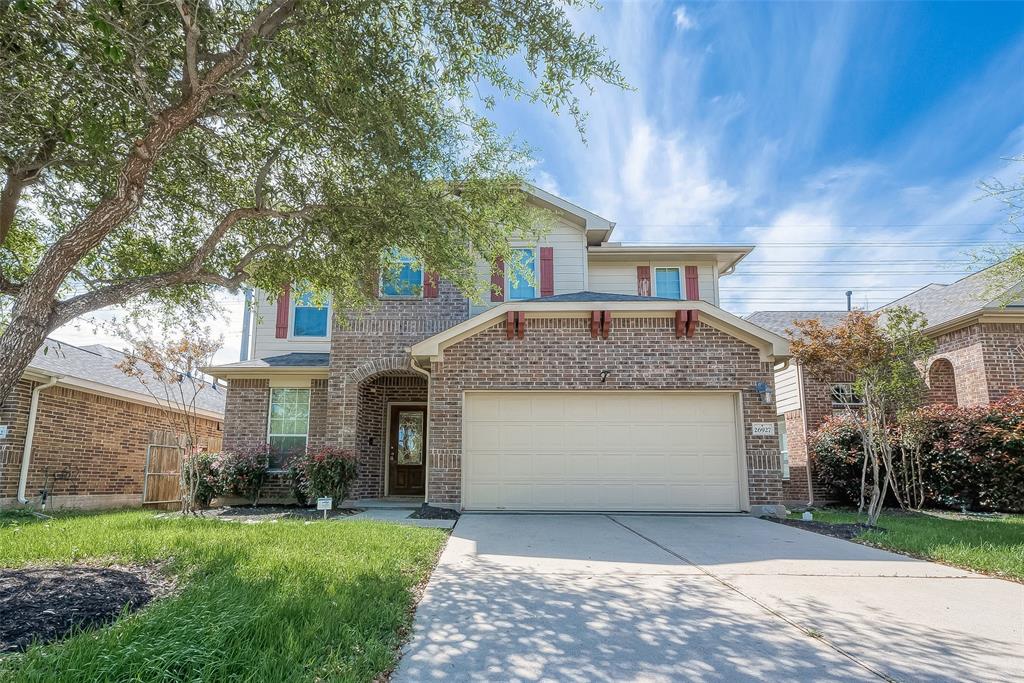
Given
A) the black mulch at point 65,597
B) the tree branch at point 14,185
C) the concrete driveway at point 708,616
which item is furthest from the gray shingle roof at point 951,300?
the tree branch at point 14,185

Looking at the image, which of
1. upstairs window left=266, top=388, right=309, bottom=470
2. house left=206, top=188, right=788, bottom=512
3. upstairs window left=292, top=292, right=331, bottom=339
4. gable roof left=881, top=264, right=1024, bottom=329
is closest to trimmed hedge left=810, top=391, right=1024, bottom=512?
gable roof left=881, top=264, right=1024, bottom=329

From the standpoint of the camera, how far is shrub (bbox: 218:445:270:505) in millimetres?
11469

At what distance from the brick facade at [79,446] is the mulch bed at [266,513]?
3.29 metres

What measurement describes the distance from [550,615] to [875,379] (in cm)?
674

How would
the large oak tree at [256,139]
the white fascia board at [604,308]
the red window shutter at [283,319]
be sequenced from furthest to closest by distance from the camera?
the red window shutter at [283,319], the white fascia board at [604,308], the large oak tree at [256,139]

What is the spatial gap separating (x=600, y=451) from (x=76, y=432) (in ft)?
36.2

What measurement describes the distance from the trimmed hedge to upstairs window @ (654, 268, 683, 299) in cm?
489

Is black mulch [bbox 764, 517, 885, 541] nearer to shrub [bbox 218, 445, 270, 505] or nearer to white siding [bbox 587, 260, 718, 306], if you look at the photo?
white siding [bbox 587, 260, 718, 306]

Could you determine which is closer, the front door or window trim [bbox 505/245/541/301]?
window trim [bbox 505/245/541/301]

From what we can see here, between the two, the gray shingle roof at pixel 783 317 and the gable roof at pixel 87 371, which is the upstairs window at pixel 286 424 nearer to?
the gable roof at pixel 87 371

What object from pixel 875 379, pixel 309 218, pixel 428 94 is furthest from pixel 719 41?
pixel 309 218

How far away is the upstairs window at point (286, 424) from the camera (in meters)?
12.5

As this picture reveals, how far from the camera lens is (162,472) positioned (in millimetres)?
14188

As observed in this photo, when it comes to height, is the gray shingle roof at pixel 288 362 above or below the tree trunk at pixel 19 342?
above
